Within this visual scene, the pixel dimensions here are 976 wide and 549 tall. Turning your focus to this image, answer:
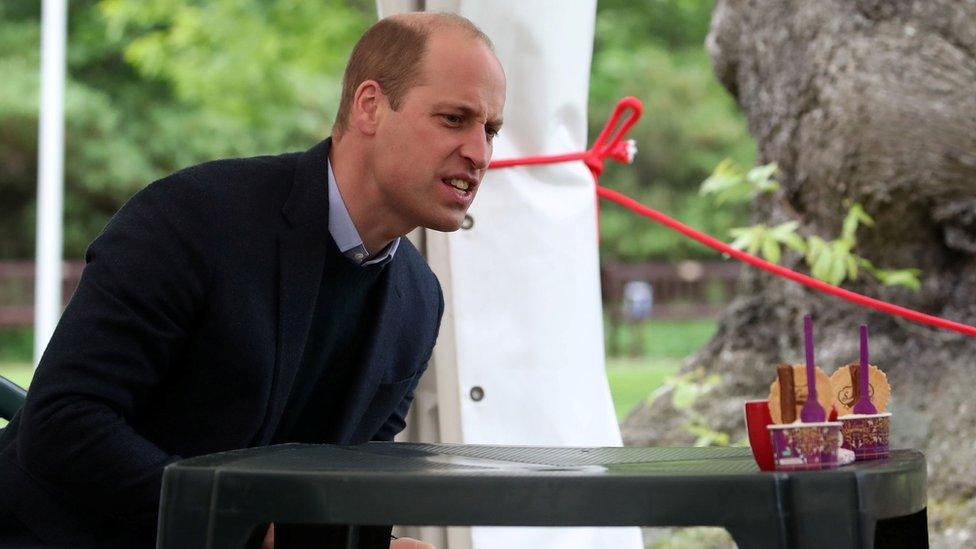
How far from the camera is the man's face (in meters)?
1.49

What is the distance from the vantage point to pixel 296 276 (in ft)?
4.94

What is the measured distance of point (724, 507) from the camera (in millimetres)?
924

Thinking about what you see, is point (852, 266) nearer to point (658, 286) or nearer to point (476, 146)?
point (476, 146)

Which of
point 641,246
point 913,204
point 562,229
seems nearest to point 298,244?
point 562,229

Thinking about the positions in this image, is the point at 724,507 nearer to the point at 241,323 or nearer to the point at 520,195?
the point at 241,323

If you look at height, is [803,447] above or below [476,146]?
below

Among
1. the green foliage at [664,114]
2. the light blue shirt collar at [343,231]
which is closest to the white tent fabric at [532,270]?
the light blue shirt collar at [343,231]

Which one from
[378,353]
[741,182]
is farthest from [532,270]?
[741,182]

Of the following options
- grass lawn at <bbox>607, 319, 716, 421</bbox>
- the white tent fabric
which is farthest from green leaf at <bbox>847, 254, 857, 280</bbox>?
grass lawn at <bbox>607, 319, 716, 421</bbox>

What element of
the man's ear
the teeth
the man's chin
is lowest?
the man's chin

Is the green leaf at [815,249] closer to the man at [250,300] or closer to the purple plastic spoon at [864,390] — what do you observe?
the man at [250,300]

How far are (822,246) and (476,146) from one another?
1.59 meters

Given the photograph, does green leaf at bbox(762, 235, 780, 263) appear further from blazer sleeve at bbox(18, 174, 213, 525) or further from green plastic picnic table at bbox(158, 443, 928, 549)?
green plastic picnic table at bbox(158, 443, 928, 549)

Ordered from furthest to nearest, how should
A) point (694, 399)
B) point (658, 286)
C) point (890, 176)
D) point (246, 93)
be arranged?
point (658, 286), point (246, 93), point (694, 399), point (890, 176)
